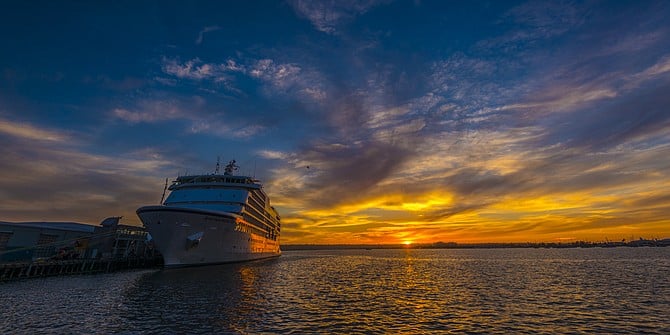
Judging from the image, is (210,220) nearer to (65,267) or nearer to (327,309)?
(65,267)

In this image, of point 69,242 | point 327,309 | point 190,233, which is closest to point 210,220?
point 190,233

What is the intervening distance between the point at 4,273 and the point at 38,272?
485 centimetres

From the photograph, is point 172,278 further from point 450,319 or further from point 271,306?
point 450,319

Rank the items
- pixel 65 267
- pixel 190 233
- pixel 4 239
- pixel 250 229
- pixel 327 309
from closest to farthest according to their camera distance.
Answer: pixel 327 309 < pixel 190 233 < pixel 65 267 < pixel 4 239 < pixel 250 229

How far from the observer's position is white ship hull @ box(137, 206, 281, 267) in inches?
Result: 1704

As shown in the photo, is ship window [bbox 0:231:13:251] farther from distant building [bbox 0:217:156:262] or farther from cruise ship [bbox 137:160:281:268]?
cruise ship [bbox 137:160:281:268]

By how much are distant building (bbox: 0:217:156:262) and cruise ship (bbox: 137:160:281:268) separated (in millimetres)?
8586

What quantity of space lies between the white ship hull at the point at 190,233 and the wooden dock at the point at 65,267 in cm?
1181

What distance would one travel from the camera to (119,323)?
18203 millimetres

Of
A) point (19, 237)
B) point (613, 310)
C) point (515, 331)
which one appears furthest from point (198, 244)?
point (613, 310)

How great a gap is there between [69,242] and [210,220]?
85.7ft

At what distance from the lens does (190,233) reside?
4525 cm

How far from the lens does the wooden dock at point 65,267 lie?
126ft

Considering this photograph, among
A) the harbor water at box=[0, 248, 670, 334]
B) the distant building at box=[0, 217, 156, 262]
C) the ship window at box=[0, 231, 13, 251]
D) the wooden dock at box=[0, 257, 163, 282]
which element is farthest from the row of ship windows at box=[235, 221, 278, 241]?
the ship window at box=[0, 231, 13, 251]
